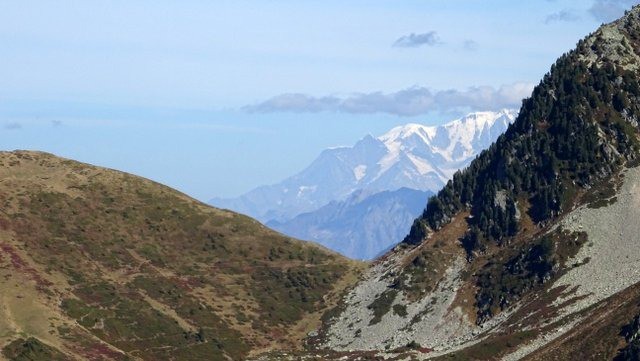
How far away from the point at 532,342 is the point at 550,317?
41.7 ft

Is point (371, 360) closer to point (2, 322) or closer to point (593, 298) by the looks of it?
point (593, 298)

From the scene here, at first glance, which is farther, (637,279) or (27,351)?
(637,279)

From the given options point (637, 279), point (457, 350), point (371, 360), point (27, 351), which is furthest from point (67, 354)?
point (637, 279)

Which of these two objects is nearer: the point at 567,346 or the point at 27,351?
the point at 567,346

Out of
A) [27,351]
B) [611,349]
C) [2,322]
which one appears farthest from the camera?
[2,322]

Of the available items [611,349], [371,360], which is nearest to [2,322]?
[371,360]

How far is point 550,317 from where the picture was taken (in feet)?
647

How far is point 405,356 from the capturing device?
199250mm

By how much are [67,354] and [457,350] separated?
6987cm

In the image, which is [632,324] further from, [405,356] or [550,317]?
[405,356]

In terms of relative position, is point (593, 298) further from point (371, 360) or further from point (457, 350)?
point (371, 360)

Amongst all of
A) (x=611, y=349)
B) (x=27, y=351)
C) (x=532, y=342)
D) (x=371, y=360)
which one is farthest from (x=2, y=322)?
(x=611, y=349)

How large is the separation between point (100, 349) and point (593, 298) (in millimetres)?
91019

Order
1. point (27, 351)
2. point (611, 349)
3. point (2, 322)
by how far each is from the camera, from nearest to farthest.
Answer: point (611, 349) < point (27, 351) < point (2, 322)
